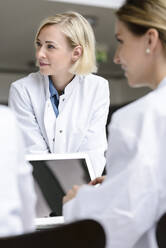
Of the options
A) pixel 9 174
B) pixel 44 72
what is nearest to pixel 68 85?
pixel 44 72

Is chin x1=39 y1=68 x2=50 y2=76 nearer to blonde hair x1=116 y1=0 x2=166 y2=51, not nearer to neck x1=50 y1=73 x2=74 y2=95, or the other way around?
neck x1=50 y1=73 x2=74 y2=95

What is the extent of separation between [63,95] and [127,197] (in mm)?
1014

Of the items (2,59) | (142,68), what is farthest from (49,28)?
(2,59)

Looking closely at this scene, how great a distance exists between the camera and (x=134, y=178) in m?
1.01

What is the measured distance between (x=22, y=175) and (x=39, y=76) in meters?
1.20

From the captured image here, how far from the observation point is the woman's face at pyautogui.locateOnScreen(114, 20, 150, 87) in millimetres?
1131

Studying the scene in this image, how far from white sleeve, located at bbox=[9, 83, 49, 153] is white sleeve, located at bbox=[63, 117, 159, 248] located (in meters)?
0.78

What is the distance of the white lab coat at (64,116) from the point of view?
73.2 inches

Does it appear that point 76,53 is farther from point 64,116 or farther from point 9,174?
point 9,174

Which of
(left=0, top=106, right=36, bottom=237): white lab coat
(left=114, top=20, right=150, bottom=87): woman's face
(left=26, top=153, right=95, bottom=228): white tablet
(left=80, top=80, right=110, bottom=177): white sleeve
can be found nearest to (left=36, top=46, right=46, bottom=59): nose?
(left=80, top=80, right=110, bottom=177): white sleeve

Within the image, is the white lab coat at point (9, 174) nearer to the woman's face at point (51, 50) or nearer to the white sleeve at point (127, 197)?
the white sleeve at point (127, 197)

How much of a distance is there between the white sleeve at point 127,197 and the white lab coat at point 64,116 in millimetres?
723

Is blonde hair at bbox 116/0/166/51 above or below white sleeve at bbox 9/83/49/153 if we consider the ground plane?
above

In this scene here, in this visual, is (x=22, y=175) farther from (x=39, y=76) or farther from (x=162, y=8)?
(x=39, y=76)
